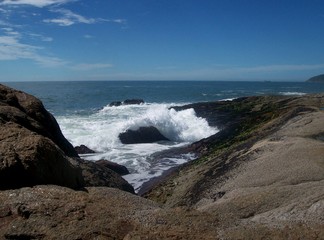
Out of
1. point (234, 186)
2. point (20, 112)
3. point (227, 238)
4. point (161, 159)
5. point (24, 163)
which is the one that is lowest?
point (161, 159)

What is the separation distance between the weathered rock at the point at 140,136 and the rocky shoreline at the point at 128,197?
14788 mm

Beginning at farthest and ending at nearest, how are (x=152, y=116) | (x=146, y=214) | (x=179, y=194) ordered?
(x=152, y=116) → (x=179, y=194) → (x=146, y=214)

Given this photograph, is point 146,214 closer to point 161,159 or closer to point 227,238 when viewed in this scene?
point 227,238

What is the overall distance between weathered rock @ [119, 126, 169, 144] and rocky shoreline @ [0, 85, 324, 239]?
582 inches

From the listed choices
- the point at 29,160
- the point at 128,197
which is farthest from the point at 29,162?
the point at 128,197

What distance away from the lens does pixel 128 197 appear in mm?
6207

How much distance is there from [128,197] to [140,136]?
20.0m

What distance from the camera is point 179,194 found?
38.0ft

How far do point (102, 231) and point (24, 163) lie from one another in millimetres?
1763

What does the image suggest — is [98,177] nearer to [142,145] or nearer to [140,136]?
[142,145]

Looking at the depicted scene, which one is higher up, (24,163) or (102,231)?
(24,163)

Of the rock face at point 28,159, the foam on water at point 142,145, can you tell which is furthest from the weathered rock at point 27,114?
the foam on water at point 142,145

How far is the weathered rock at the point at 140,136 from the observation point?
2585 cm

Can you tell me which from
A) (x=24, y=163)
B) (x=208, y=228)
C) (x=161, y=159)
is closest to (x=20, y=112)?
(x=24, y=163)
